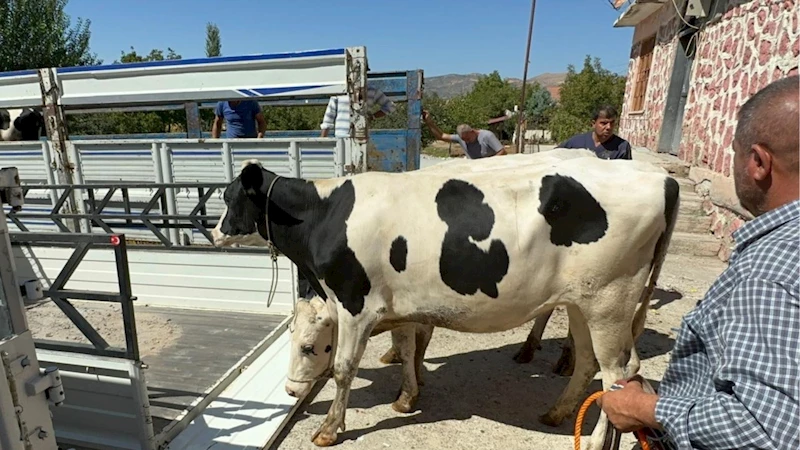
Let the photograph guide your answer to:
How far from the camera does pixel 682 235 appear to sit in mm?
6934

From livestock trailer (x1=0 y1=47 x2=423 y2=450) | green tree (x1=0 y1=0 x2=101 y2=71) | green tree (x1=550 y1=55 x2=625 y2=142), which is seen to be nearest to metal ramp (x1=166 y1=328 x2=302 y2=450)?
livestock trailer (x1=0 y1=47 x2=423 y2=450)

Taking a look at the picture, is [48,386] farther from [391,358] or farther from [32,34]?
[32,34]

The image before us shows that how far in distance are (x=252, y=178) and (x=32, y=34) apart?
18950 mm

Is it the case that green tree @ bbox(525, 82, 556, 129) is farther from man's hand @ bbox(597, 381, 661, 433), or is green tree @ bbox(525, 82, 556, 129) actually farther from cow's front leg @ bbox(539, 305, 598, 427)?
man's hand @ bbox(597, 381, 661, 433)

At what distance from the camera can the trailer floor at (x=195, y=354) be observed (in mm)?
3336

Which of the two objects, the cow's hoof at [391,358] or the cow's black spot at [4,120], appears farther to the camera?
the cow's black spot at [4,120]

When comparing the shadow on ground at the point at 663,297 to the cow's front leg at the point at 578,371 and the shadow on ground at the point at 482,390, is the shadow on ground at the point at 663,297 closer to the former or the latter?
the shadow on ground at the point at 482,390

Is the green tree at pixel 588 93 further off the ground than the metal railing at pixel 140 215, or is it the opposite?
the green tree at pixel 588 93

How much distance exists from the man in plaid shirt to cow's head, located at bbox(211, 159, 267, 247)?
278 cm

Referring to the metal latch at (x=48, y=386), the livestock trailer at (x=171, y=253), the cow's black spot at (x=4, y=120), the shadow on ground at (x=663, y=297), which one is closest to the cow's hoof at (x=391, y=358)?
the livestock trailer at (x=171, y=253)

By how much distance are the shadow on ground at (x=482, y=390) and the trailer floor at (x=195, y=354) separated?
792 millimetres

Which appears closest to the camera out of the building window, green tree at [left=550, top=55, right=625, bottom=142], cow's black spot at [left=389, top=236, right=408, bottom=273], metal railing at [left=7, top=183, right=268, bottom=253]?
cow's black spot at [left=389, top=236, right=408, bottom=273]

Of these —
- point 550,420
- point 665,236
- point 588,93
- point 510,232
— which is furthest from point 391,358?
point 588,93

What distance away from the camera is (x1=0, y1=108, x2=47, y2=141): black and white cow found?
9484mm
